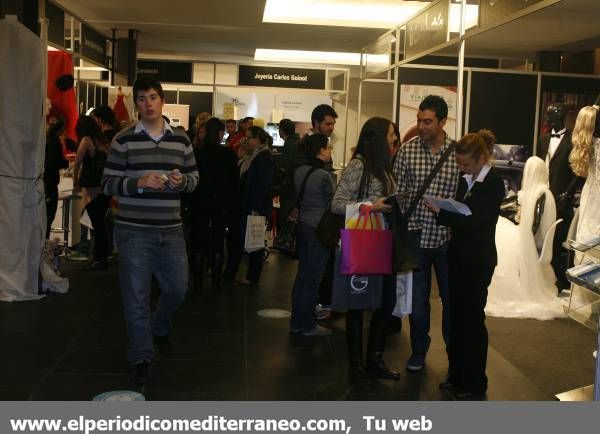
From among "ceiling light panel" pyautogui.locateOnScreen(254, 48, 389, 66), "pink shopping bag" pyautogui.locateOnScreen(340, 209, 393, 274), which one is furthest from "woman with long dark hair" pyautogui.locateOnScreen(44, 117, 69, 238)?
"ceiling light panel" pyautogui.locateOnScreen(254, 48, 389, 66)

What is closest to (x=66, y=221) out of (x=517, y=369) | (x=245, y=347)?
(x=245, y=347)

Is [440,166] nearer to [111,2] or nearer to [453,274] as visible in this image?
[453,274]

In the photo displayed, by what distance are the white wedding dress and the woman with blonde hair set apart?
1215mm

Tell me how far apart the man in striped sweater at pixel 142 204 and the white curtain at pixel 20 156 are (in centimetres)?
228

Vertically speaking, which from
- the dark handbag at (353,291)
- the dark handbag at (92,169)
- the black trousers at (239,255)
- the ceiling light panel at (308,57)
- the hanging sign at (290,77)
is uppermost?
the ceiling light panel at (308,57)

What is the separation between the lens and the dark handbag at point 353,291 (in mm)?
4656

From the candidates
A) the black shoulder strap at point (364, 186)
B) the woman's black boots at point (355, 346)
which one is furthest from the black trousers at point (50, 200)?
the black shoulder strap at point (364, 186)

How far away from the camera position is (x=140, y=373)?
4.62 m

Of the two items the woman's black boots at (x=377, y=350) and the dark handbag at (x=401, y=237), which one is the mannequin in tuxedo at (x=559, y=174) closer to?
the dark handbag at (x=401, y=237)

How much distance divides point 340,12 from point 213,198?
4854mm

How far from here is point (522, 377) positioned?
510cm

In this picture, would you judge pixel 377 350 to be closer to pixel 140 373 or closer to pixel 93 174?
pixel 140 373

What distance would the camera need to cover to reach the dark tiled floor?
454cm

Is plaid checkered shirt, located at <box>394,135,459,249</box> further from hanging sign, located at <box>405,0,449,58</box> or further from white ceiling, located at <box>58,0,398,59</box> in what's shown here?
white ceiling, located at <box>58,0,398,59</box>
